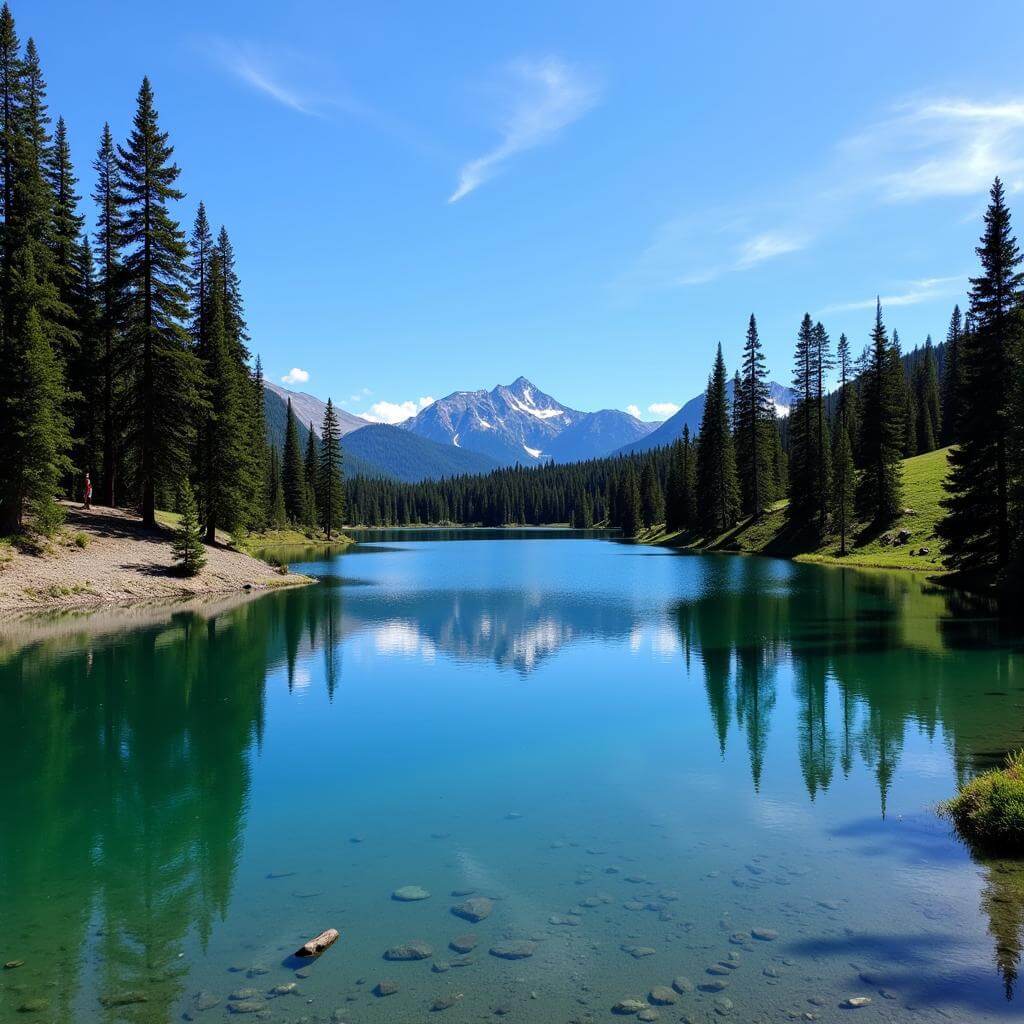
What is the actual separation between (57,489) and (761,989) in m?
38.2

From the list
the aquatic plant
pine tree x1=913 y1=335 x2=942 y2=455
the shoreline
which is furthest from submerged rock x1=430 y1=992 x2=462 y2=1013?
pine tree x1=913 y1=335 x2=942 y2=455

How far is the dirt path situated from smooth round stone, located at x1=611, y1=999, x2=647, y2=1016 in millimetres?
34073

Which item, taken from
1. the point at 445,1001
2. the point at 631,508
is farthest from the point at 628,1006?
the point at 631,508

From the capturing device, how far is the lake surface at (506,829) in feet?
25.1

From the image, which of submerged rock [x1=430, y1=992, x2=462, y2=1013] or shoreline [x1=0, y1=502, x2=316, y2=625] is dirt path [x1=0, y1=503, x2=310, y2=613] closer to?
shoreline [x1=0, y1=502, x2=316, y2=625]

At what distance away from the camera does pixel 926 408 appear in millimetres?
111000

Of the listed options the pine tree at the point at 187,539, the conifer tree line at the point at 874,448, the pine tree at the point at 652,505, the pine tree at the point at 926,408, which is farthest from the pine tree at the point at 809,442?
the pine tree at the point at 187,539

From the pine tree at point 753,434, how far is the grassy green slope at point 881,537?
115 inches

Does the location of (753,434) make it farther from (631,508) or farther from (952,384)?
(631,508)

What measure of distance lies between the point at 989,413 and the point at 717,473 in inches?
2011

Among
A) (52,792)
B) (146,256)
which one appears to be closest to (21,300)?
(146,256)

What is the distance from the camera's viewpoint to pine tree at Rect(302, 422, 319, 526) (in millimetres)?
120938

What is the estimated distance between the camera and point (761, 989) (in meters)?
7.42

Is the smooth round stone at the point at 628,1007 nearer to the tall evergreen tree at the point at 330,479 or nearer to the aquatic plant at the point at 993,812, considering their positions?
the aquatic plant at the point at 993,812
